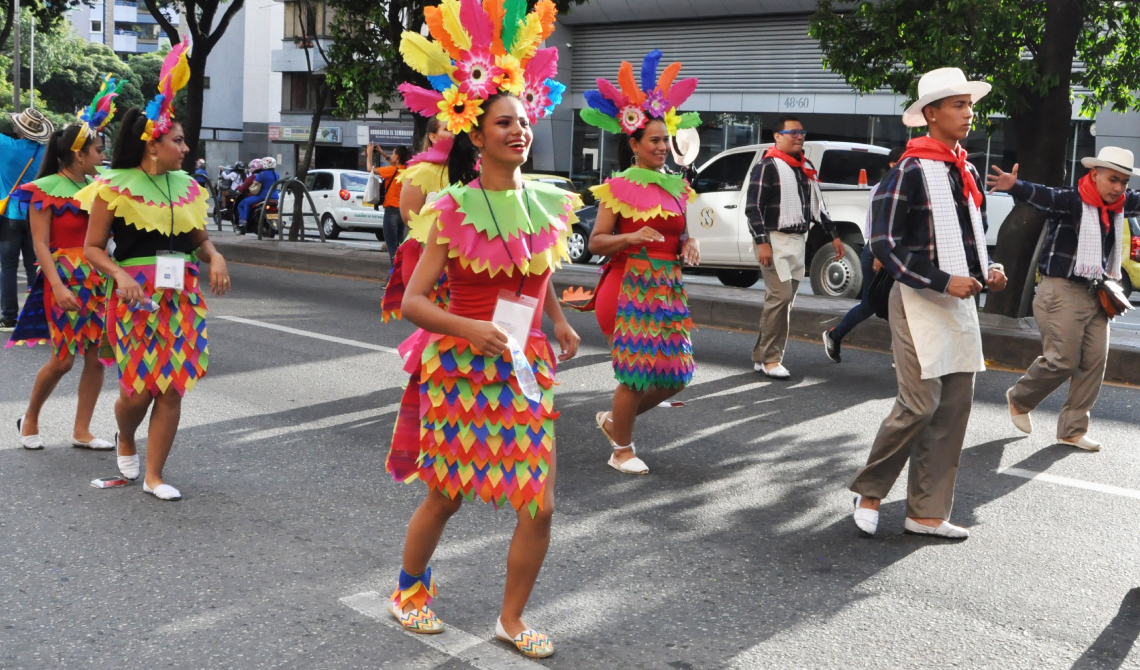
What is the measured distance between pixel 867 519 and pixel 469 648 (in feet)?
6.91

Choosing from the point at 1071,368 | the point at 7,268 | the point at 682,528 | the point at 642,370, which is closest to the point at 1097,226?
the point at 1071,368

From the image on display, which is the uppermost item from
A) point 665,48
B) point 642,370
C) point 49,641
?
point 665,48

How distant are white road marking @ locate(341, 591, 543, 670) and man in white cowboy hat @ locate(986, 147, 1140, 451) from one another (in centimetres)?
406

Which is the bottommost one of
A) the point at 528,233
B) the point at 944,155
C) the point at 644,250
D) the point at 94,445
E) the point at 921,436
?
the point at 94,445

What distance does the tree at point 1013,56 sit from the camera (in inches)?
430

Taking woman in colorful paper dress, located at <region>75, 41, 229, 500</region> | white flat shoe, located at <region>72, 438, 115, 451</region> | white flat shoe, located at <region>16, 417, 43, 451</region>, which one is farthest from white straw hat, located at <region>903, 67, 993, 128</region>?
white flat shoe, located at <region>16, 417, 43, 451</region>

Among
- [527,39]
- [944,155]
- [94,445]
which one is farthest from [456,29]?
[94,445]

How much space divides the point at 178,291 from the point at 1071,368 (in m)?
4.85

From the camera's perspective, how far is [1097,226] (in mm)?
6488

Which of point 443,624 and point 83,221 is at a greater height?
point 83,221

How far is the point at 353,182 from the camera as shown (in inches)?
1006

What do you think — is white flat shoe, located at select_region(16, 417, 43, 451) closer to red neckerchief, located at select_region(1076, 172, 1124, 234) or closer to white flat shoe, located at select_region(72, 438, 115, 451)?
white flat shoe, located at select_region(72, 438, 115, 451)

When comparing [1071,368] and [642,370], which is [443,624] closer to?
[642,370]

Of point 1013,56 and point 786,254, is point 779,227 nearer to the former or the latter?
point 786,254
